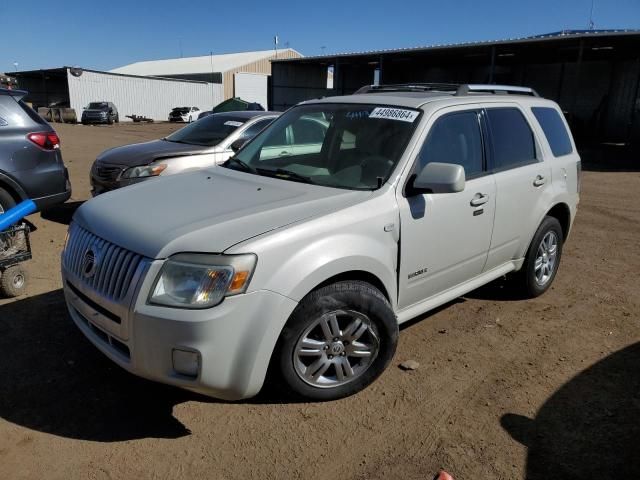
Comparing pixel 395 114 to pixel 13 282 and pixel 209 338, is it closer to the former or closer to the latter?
pixel 209 338

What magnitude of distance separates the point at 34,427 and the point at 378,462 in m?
1.89

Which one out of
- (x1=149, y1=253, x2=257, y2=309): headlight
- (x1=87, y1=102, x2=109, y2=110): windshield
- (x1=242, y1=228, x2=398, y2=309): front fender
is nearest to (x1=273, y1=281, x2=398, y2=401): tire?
(x1=242, y1=228, x2=398, y2=309): front fender

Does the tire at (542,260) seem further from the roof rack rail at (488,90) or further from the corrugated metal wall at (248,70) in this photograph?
the corrugated metal wall at (248,70)

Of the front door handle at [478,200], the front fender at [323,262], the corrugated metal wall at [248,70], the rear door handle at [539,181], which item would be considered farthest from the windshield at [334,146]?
the corrugated metal wall at [248,70]

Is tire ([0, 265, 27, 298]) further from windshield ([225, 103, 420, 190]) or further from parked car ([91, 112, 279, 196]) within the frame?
parked car ([91, 112, 279, 196])

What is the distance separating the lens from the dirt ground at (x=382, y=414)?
2643 mm

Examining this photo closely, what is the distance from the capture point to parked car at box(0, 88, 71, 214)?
592cm

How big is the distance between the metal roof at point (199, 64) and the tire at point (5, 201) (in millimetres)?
52499

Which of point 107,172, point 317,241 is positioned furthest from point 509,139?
point 107,172

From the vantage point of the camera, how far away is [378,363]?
3.26m

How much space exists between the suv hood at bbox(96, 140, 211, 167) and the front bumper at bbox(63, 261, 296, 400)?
4.48 m

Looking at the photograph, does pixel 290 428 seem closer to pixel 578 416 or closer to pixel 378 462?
pixel 378 462

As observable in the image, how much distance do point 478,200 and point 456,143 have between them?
437 mm

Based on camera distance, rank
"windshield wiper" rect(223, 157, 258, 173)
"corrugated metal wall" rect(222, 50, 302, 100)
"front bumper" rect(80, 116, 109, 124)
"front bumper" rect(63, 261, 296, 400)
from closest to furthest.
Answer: "front bumper" rect(63, 261, 296, 400)
"windshield wiper" rect(223, 157, 258, 173)
"front bumper" rect(80, 116, 109, 124)
"corrugated metal wall" rect(222, 50, 302, 100)
